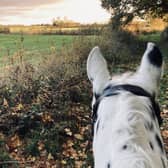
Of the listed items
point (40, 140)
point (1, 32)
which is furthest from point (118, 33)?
point (40, 140)

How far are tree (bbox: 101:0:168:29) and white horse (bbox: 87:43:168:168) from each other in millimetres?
7920

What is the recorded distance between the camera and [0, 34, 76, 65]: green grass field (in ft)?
17.6

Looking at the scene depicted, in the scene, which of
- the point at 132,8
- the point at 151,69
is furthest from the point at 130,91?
the point at 132,8

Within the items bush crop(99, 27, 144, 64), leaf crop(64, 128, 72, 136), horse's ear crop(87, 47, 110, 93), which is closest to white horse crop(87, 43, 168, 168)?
horse's ear crop(87, 47, 110, 93)

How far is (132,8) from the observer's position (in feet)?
31.6

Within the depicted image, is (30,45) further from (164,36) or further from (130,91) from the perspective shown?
(130,91)

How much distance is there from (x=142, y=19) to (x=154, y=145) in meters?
8.94

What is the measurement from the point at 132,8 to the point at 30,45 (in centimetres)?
425

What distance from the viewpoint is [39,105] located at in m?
4.72

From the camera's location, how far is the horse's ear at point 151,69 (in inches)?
43.0

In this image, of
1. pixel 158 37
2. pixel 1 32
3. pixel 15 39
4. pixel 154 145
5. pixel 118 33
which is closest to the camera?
pixel 154 145

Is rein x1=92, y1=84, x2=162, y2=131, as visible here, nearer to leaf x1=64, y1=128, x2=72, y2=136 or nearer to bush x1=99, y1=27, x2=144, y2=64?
leaf x1=64, y1=128, x2=72, y2=136

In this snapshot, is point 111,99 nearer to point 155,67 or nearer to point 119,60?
point 155,67

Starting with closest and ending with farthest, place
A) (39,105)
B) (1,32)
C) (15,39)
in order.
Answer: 1. (39,105)
2. (15,39)
3. (1,32)
